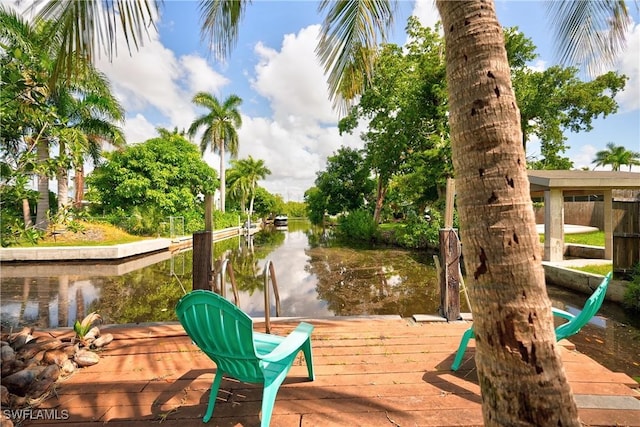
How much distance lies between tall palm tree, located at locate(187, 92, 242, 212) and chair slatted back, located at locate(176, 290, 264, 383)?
2530cm

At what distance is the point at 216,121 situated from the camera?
25.3 m

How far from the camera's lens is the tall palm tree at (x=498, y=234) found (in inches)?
40.0

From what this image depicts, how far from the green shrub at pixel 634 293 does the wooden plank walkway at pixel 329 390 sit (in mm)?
3605

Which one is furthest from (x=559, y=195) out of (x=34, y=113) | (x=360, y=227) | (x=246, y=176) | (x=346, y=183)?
(x=246, y=176)

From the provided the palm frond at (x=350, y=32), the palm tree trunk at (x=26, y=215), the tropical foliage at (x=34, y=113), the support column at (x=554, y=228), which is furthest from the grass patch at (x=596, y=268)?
the palm tree trunk at (x=26, y=215)

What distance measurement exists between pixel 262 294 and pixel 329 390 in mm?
4827

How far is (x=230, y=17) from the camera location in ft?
10.1

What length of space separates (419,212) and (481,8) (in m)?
14.2

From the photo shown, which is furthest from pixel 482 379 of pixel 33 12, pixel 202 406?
pixel 33 12

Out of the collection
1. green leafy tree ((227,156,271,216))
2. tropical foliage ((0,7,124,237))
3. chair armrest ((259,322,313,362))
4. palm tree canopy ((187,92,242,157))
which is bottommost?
chair armrest ((259,322,313,362))

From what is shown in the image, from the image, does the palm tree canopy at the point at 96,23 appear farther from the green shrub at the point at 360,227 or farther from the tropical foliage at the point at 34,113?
the green shrub at the point at 360,227

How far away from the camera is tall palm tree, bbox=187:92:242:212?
2506cm

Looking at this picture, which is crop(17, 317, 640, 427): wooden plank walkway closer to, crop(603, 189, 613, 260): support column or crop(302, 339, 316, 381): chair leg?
crop(302, 339, 316, 381): chair leg

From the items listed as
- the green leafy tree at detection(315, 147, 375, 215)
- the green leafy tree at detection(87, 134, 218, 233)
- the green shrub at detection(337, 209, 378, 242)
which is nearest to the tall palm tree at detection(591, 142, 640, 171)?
the green leafy tree at detection(315, 147, 375, 215)
